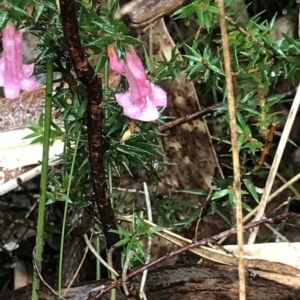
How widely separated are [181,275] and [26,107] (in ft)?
1.74

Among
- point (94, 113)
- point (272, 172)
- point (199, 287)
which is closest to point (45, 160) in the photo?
point (94, 113)

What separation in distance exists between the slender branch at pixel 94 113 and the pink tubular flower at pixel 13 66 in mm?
116

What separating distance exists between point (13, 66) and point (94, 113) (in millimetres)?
137

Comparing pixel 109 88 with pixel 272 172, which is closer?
pixel 109 88

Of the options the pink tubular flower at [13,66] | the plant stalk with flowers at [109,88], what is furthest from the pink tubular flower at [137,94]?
the pink tubular flower at [13,66]

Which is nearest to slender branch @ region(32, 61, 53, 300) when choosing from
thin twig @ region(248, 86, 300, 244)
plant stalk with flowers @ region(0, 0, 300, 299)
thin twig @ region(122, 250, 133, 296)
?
plant stalk with flowers @ region(0, 0, 300, 299)

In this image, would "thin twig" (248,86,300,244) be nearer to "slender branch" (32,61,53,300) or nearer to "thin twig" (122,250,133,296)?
"thin twig" (122,250,133,296)

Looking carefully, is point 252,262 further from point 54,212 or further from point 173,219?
point 54,212

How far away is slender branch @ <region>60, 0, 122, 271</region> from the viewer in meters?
0.69

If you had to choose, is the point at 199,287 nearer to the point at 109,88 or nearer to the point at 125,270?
the point at 125,270

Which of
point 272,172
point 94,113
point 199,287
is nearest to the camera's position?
point 94,113

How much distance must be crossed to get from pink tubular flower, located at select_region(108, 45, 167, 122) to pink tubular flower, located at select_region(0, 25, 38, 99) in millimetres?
139

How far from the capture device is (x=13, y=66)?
84cm

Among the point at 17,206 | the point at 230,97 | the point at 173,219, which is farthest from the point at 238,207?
the point at 17,206
